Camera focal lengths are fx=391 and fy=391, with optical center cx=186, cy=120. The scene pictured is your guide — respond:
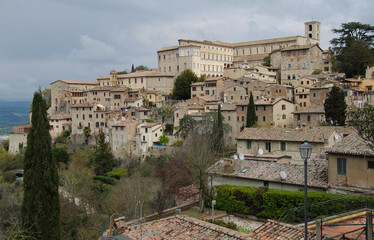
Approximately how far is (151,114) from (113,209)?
29.9 m

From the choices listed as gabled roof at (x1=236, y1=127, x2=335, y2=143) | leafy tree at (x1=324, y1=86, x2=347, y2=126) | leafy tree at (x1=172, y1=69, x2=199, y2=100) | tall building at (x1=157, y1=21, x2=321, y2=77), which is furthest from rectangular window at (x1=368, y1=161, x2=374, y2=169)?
tall building at (x1=157, y1=21, x2=321, y2=77)

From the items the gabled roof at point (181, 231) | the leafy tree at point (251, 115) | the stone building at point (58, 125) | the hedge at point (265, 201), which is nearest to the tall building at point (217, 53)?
the stone building at point (58, 125)

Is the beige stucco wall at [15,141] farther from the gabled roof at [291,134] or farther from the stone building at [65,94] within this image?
the gabled roof at [291,134]

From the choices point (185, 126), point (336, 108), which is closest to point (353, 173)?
point (336, 108)

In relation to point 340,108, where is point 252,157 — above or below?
below

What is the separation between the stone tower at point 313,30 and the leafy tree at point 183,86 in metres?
29.3

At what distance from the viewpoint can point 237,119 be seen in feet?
159

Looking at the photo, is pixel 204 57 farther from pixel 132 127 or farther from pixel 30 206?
pixel 30 206

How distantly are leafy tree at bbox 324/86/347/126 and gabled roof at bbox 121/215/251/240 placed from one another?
95.2 feet

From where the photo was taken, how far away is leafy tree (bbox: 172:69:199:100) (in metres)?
70.5

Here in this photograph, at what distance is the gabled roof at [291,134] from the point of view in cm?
3155

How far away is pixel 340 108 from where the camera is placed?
1586 inches

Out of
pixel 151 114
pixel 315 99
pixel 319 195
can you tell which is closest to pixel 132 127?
pixel 151 114

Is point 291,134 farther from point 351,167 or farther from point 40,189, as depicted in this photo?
point 40,189
